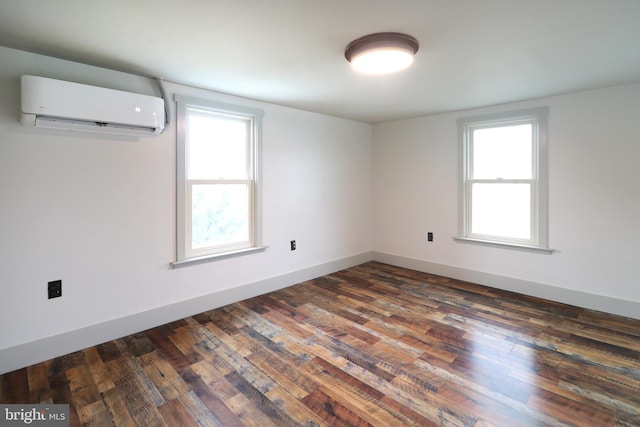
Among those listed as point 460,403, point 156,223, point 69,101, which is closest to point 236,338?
point 156,223

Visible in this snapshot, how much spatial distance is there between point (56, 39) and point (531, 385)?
3.78 m

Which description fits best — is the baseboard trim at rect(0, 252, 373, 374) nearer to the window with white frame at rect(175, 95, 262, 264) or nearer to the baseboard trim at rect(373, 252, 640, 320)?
the window with white frame at rect(175, 95, 262, 264)

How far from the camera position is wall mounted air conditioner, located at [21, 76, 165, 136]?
210cm

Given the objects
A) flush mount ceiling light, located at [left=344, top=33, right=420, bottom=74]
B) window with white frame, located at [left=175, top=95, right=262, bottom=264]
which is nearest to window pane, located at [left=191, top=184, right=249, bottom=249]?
window with white frame, located at [left=175, top=95, right=262, bottom=264]

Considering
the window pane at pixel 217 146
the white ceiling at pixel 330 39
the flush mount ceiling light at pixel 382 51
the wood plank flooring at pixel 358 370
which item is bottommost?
the wood plank flooring at pixel 358 370

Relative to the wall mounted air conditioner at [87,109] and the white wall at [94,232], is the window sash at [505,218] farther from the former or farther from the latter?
the wall mounted air conditioner at [87,109]

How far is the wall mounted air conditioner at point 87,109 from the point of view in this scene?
2100 millimetres

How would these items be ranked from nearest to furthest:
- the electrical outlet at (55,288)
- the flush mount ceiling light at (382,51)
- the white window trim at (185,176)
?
the flush mount ceiling light at (382,51)
the electrical outlet at (55,288)
the white window trim at (185,176)

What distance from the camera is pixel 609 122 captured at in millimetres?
3113

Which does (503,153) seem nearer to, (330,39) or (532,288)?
(532,288)

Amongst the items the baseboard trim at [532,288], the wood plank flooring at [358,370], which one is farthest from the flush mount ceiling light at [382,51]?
the baseboard trim at [532,288]

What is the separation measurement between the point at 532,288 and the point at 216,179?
3.71 m

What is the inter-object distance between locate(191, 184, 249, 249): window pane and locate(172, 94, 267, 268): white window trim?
4.0 inches

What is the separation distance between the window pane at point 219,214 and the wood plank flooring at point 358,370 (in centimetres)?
75
